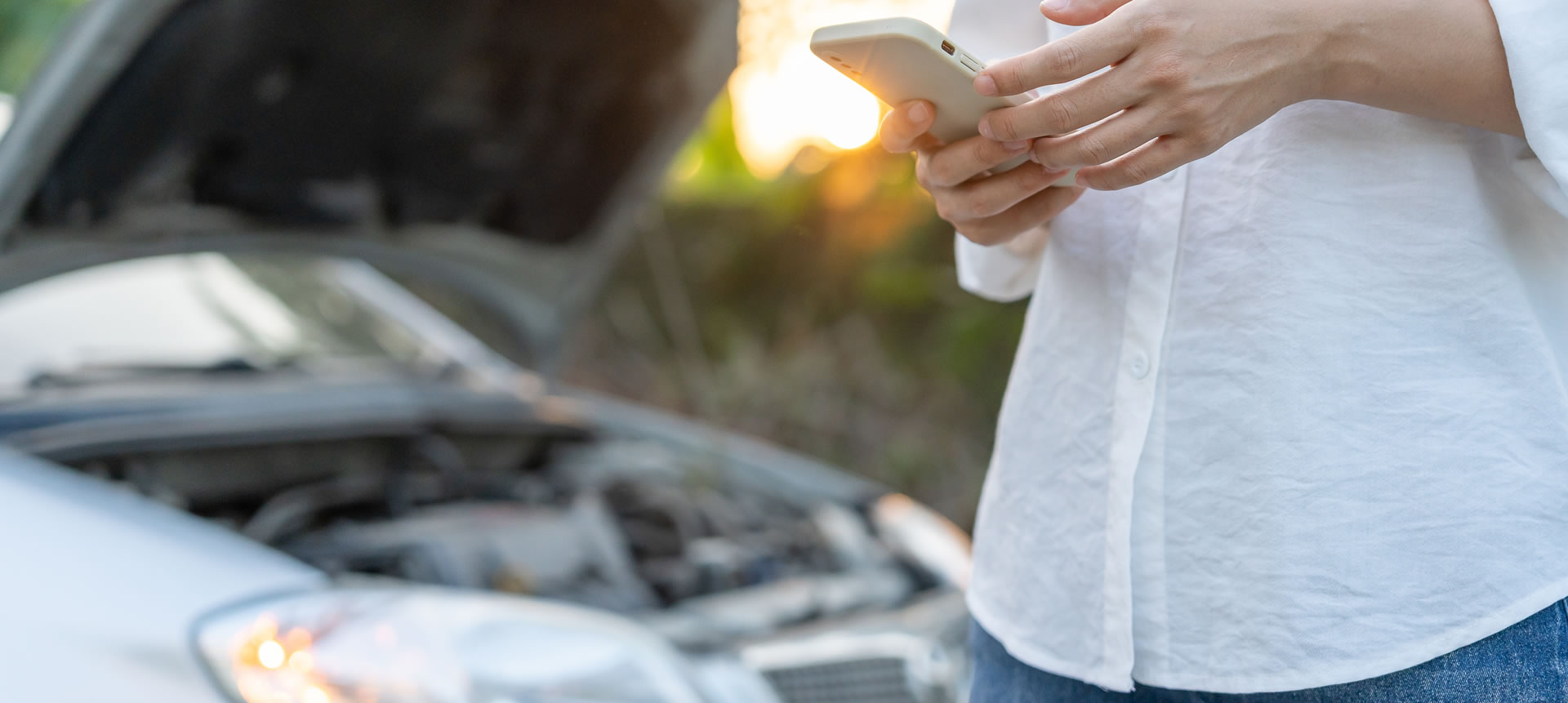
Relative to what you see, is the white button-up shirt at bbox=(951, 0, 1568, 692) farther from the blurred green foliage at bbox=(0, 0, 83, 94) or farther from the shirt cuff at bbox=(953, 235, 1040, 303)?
the blurred green foliage at bbox=(0, 0, 83, 94)

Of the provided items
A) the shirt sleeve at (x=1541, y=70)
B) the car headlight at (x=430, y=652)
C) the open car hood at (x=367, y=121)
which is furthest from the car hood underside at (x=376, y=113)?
the shirt sleeve at (x=1541, y=70)

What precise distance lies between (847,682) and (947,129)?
120 centimetres

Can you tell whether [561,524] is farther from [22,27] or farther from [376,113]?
[22,27]

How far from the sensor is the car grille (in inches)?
67.6

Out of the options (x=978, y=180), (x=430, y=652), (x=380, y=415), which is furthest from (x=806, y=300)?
(x=978, y=180)

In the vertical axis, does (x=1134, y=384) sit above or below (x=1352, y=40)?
below

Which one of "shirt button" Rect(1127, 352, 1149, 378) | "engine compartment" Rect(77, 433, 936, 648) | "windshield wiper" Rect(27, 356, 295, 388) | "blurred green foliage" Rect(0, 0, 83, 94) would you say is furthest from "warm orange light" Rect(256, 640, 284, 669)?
"blurred green foliage" Rect(0, 0, 83, 94)

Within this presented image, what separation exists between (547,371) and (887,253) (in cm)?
248

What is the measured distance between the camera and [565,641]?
1.33 metres

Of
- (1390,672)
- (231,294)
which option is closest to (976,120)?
(1390,672)

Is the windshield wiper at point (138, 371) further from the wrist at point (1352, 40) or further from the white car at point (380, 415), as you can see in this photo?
the wrist at point (1352, 40)

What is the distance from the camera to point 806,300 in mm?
5566

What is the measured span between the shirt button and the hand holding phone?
0.13 m

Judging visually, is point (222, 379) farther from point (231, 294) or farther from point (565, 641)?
point (565, 641)
